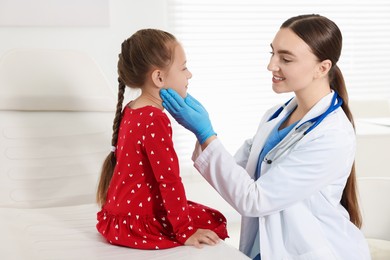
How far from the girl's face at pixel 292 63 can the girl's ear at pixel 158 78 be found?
293 mm

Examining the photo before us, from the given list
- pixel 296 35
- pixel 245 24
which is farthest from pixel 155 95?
pixel 245 24

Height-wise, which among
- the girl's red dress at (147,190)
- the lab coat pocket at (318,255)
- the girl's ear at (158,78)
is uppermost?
the girl's ear at (158,78)

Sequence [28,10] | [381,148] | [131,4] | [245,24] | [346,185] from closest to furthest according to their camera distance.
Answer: [346,185], [381,148], [28,10], [131,4], [245,24]

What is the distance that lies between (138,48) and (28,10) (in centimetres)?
182

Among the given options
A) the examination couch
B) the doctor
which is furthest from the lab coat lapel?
the examination couch

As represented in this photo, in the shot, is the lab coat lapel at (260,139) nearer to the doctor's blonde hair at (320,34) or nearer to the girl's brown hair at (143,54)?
the doctor's blonde hair at (320,34)

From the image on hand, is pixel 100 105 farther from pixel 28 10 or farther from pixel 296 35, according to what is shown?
pixel 28 10

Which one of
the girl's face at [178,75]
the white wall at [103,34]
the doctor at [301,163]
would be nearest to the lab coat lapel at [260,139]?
the doctor at [301,163]

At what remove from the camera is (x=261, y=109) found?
3922mm

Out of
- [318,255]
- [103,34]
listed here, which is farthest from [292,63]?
[103,34]

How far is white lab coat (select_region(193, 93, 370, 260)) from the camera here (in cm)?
159

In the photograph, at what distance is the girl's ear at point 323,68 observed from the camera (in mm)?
1655

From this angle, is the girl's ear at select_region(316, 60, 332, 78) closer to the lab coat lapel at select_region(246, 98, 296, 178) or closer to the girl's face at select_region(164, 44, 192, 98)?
the lab coat lapel at select_region(246, 98, 296, 178)

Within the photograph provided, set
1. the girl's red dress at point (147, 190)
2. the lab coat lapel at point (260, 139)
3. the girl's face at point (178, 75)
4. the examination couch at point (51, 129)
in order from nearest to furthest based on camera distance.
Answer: the girl's red dress at point (147, 190) < the girl's face at point (178, 75) < the lab coat lapel at point (260, 139) < the examination couch at point (51, 129)
